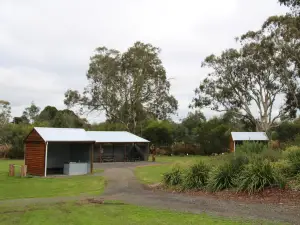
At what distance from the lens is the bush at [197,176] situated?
45.5 feet

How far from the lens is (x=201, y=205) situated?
10586 mm

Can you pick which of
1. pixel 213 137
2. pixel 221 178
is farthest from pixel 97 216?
pixel 213 137

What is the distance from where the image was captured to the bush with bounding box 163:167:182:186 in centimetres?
1499

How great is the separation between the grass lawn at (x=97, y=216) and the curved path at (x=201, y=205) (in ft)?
2.33

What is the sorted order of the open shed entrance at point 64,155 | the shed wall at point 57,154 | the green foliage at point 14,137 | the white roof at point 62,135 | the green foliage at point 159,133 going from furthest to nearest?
the green foliage at point 159,133
the green foliage at point 14,137
the shed wall at point 57,154
the open shed entrance at point 64,155
the white roof at point 62,135

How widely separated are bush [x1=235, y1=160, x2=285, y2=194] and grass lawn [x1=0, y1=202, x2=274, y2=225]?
11.2 ft

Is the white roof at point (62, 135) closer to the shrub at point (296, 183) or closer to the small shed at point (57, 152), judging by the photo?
the small shed at point (57, 152)

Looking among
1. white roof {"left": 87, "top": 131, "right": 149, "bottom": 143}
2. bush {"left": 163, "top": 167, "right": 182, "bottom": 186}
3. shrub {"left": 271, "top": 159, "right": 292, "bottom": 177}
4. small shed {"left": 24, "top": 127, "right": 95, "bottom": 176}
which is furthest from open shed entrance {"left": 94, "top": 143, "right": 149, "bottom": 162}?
shrub {"left": 271, "top": 159, "right": 292, "bottom": 177}

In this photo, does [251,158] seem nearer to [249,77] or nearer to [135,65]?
[249,77]

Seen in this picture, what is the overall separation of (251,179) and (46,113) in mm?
58331

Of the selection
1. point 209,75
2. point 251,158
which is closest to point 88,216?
point 251,158

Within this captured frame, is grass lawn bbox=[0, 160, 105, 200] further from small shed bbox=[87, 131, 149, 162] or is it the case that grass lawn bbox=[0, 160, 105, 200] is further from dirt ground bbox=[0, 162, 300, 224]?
small shed bbox=[87, 131, 149, 162]

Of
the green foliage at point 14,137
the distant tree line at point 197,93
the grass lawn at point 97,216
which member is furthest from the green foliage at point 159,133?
the grass lawn at point 97,216

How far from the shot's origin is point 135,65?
163ft
